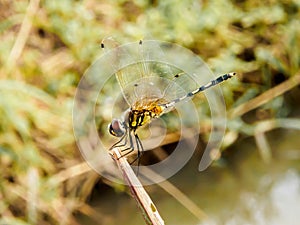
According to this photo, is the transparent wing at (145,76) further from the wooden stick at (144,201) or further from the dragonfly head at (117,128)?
the wooden stick at (144,201)

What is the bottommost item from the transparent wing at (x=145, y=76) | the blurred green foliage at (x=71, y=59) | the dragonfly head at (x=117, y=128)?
the dragonfly head at (x=117, y=128)

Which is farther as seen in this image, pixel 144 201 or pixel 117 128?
pixel 117 128

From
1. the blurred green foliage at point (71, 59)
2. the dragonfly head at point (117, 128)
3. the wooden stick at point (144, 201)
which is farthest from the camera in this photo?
the blurred green foliage at point (71, 59)

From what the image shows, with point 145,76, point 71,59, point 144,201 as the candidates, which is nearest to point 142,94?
point 145,76

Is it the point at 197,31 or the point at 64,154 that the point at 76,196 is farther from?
the point at 197,31

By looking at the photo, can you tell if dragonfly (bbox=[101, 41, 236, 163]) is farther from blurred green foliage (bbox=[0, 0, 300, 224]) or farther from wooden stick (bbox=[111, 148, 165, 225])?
blurred green foliage (bbox=[0, 0, 300, 224])

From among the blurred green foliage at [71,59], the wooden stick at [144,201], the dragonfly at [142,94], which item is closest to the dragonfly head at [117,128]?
the dragonfly at [142,94]

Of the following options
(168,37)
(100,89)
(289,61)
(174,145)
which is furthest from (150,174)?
(289,61)

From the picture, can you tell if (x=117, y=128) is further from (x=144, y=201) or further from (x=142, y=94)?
(x=144, y=201)
